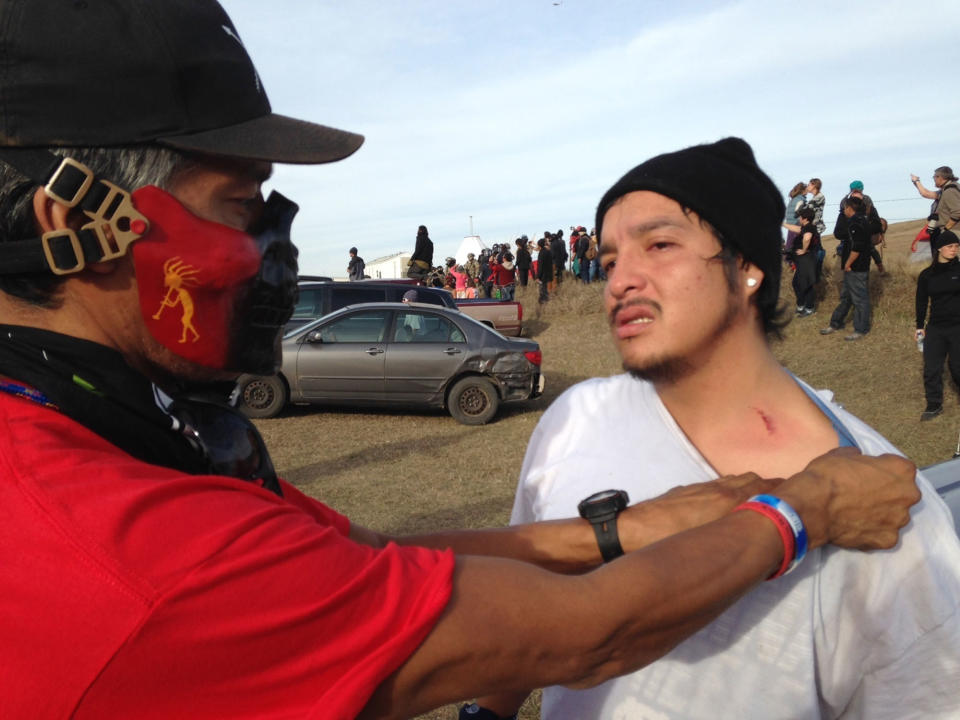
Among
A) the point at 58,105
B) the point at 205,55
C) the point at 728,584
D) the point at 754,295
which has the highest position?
the point at 205,55

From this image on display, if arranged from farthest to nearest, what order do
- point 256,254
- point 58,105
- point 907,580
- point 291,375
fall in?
point 291,375, point 907,580, point 256,254, point 58,105

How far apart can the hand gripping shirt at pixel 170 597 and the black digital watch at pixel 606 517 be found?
771 mm

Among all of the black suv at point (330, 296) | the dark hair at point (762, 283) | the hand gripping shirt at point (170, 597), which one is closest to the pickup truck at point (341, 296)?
the black suv at point (330, 296)

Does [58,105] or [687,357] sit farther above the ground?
[58,105]

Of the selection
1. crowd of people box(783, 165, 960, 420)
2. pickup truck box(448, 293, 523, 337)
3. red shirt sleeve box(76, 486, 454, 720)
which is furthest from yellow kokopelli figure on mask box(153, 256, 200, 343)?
pickup truck box(448, 293, 523, 337)

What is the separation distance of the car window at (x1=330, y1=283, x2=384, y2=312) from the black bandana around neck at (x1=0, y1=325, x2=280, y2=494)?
11638mm

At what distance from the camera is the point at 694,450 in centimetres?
227

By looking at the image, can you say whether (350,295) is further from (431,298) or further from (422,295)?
(431,298)

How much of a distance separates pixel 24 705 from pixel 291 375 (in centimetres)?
1030

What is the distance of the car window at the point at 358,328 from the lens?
1120 centimetres

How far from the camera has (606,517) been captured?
196 cm

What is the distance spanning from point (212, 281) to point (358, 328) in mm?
9820

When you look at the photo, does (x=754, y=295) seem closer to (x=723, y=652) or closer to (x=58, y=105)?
(x=723, y=652)

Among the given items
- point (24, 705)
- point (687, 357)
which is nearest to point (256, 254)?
point (24, 705)
